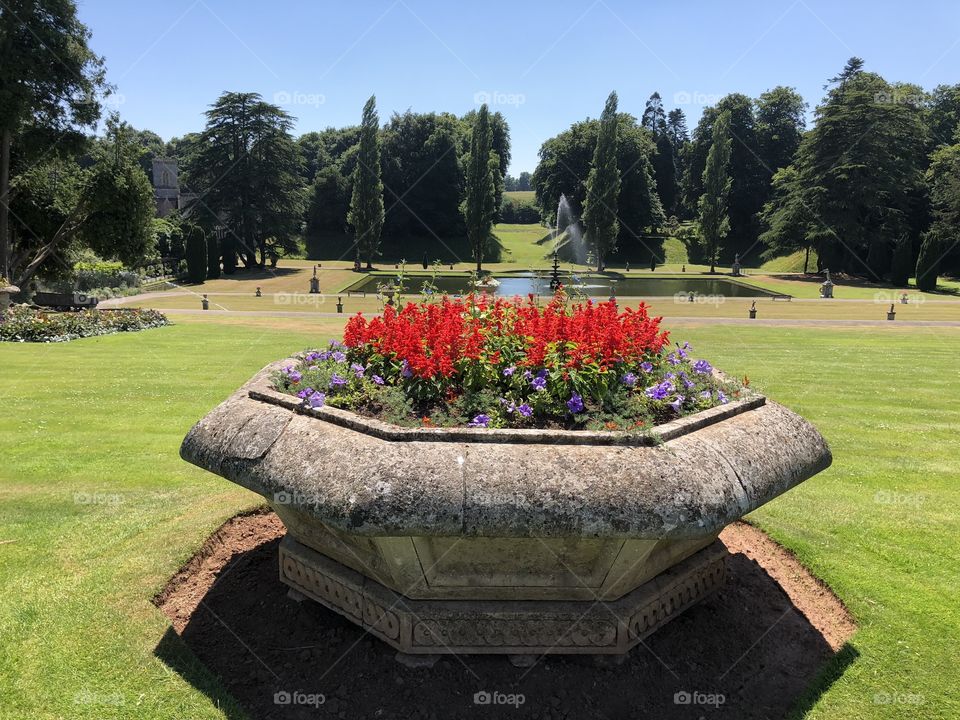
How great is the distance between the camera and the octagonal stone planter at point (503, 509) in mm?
3414

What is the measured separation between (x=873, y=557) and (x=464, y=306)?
173 inches

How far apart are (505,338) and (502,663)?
8.03ft

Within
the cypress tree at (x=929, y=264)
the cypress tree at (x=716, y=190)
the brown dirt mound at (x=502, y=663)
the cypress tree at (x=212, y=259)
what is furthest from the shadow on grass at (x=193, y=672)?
the cypress tree at (x=716, y=190)

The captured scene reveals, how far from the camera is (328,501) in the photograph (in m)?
3.52

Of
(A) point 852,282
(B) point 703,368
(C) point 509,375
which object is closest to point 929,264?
(A) point 852,282

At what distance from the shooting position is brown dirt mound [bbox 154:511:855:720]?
12.6 ft

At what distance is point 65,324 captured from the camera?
1855 centimetres

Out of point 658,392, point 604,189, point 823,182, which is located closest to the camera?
point 658,392

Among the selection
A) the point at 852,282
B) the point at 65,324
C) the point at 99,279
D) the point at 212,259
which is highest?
the point at 212,259

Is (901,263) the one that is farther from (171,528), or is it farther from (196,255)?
(171,528)

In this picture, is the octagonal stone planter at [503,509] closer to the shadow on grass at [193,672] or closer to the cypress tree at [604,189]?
the shadow on grass at [193,672]

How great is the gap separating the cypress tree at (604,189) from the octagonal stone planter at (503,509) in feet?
174

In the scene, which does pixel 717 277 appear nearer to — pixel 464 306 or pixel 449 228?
pixel 449 228

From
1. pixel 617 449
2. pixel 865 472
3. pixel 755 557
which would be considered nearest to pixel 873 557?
pixel 755 557
